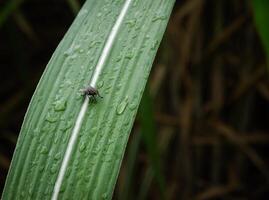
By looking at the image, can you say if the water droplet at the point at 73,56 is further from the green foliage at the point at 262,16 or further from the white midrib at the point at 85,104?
the green foliage at the point at 262,16

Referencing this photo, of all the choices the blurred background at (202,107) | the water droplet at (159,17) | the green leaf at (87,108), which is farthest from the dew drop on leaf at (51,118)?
the blurred background at (202,107)

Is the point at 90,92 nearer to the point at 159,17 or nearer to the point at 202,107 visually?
the point at 159,17

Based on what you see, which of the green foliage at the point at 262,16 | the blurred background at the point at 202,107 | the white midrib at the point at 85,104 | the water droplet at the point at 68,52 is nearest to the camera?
the white midrib at the point at 85,104

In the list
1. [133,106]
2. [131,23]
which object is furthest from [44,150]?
[131,23]

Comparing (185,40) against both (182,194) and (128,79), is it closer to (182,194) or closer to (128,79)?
(182,194)

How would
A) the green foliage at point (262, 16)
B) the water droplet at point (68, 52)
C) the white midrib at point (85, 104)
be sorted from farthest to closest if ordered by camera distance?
the green foliage at point (262, 16) < the water droplet at point (68, 52) < the white midrib at point (85, 104)
